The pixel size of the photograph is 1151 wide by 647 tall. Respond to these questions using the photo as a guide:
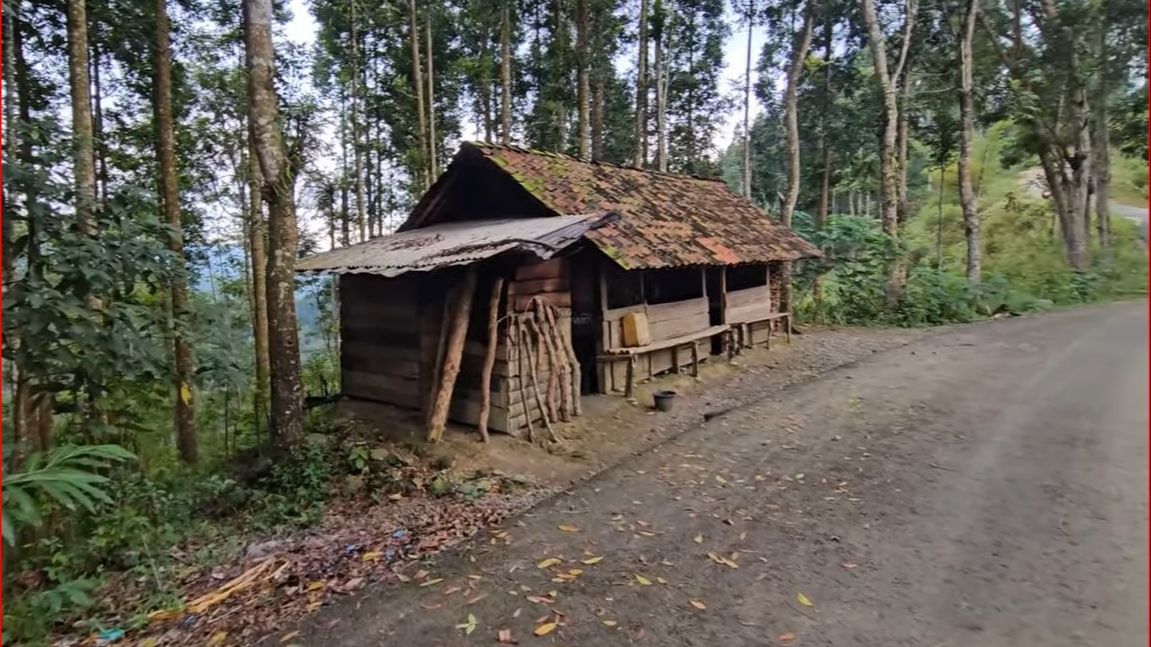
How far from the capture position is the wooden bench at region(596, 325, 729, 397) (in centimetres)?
956

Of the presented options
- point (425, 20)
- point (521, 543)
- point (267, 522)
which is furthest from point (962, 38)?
point (267, 522)

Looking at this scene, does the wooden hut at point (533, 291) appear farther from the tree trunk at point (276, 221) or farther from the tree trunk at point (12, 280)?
the tree trunk at point (12, 280)

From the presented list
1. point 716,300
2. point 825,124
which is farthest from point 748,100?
point 716,300

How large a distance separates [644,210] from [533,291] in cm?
388

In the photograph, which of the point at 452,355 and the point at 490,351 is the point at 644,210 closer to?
the point at 490,351

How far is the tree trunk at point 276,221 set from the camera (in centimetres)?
625

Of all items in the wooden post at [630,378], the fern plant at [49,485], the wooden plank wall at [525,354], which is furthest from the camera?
the wooden post at [630,378]

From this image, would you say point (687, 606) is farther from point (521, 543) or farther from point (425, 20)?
point (425, 20)

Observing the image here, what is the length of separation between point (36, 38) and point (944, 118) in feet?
71.9

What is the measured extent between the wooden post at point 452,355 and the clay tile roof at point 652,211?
7.10ft

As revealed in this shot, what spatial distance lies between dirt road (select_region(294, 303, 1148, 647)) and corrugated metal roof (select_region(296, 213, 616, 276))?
8.97ft

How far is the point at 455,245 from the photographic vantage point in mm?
7762

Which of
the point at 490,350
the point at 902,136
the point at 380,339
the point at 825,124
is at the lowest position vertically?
the point at 490,350

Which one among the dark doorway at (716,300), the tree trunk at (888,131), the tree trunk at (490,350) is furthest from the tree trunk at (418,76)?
the tree trunk at (888,131)
